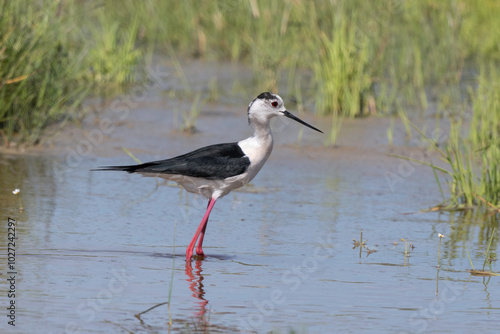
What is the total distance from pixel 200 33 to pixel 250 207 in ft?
24.0

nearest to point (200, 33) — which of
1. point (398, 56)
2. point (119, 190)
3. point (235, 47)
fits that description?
point (235, 47)

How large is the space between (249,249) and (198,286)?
82 cm

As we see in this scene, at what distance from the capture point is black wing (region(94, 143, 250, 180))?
5.38m

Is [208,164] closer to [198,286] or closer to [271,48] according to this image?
[198,286]

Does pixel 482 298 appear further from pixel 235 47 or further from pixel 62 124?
pixel 235 47

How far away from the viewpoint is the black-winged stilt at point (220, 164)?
539 centimetres

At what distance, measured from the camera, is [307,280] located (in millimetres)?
4797

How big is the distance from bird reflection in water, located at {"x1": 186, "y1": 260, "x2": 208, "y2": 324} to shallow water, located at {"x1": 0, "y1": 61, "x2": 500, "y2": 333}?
15 mm

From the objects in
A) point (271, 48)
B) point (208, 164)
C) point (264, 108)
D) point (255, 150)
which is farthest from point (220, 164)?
point (271, 48)

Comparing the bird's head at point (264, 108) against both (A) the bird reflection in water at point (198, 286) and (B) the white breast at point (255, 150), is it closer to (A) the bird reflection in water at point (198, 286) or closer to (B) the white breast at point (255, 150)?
(B) the white breast at point (255, 150)

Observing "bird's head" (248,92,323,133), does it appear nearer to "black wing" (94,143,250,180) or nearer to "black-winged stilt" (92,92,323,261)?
"black-winged stilt" (92,92,323,261)

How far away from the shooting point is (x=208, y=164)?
5434 mm

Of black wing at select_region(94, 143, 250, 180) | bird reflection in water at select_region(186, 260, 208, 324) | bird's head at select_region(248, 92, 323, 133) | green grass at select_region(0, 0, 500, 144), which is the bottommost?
bird reflection in water at select_region(186, 260, 208, 324)

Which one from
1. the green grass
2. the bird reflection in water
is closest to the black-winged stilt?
the bird reflection in water
